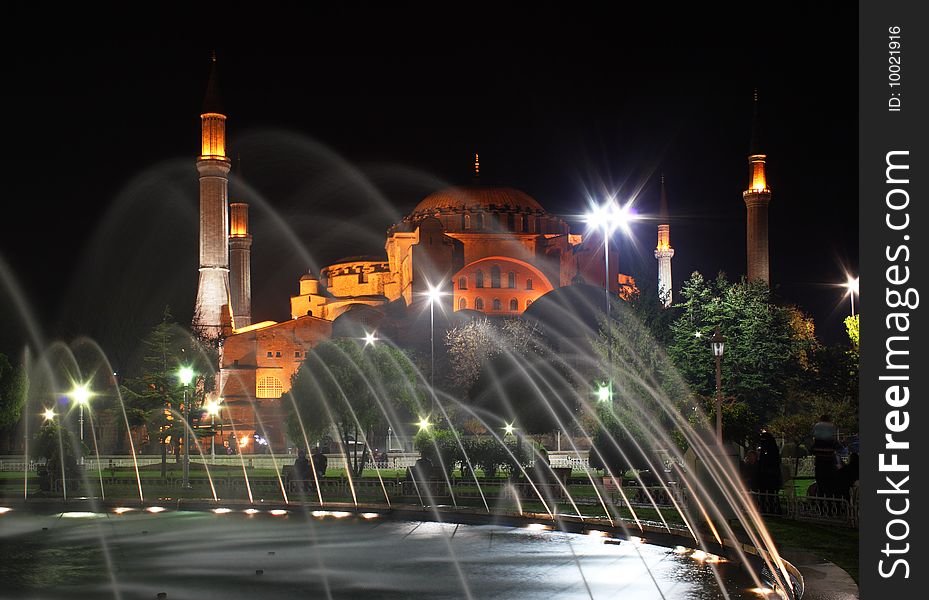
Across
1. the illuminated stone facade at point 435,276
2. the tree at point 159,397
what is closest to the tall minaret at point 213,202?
the illuminated stone facade at point 435,276

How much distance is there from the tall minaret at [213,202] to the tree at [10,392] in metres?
24.4

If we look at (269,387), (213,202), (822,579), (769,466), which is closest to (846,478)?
(769,466)

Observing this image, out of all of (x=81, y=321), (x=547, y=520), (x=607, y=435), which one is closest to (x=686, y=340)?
(x=607, y=435)

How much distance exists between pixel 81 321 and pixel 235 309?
52.9ft

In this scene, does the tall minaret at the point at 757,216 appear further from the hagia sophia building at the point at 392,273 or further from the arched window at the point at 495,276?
the arched window at the point at 495,276

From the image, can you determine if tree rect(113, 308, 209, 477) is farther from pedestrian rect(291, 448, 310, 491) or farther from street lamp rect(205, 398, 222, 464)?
pedestrian rect(291, 448, 310, 491)

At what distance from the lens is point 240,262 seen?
7562 centimetres

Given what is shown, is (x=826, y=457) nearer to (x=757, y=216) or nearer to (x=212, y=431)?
(x=212, y=431)

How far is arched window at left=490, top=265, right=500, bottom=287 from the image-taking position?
259 ft

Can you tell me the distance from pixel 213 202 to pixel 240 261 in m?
15.7

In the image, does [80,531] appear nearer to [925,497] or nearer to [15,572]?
[15,572]

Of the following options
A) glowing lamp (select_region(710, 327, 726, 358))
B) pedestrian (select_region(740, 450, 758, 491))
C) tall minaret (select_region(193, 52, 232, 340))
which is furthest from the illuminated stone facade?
pedestrian (select_region(740, 450, 758, 491))

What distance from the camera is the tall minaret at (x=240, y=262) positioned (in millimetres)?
75562

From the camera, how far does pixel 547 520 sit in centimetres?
1670
